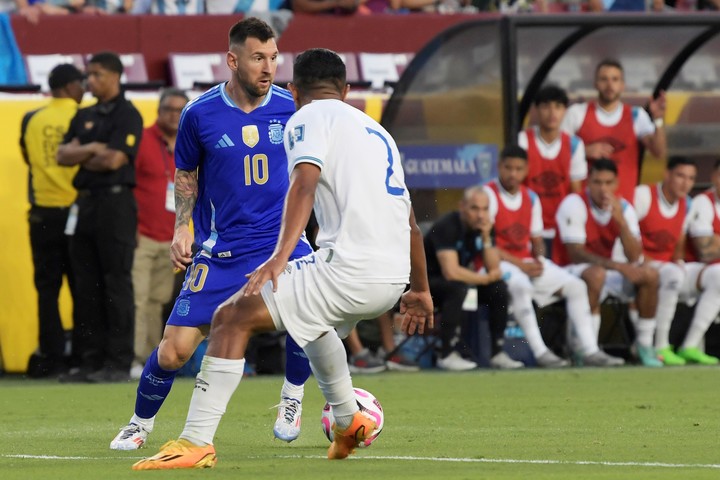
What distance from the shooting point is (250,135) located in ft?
26.3

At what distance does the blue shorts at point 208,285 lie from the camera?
7.87 m

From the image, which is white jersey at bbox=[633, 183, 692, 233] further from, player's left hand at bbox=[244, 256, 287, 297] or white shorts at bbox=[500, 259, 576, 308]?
player's left hand at bbox=[244, 256, 287, 297]

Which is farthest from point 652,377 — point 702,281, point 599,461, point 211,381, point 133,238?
point 211,381

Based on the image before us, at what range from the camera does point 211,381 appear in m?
6.73

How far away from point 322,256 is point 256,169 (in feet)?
4.39

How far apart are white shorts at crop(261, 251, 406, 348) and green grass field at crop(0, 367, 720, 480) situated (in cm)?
62

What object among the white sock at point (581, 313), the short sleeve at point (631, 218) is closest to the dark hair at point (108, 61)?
the white sock at point (581, 313)

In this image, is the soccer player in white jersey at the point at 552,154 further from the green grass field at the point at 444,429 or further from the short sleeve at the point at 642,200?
the green grass field at the point at 444,429

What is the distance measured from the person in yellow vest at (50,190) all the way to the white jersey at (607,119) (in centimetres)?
463

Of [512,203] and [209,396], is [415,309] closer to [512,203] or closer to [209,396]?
[209,396]

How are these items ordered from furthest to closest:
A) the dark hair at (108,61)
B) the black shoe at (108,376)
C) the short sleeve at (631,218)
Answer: the short sleeve at (631,218) → the black shoe at (108,376) → the dark hair at (108,61)

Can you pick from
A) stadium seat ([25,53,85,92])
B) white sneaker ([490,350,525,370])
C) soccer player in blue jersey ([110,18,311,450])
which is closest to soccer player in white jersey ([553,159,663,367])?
white sneaker ([490,350,525,370])

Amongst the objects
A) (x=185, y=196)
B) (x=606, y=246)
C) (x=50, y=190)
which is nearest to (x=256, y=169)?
(x=185, y=196)

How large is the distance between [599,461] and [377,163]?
162cm
